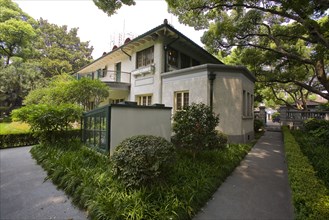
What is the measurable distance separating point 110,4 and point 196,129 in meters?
6.30

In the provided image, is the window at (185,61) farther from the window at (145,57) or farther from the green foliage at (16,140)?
the green foliage at (16,140)

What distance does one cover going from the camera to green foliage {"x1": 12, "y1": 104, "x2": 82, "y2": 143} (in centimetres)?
863

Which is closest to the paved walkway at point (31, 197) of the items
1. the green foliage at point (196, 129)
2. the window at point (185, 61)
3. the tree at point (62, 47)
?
the green foliage at point (196, 129)

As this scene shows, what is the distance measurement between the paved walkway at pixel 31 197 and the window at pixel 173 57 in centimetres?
1001

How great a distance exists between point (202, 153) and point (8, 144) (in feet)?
37.1

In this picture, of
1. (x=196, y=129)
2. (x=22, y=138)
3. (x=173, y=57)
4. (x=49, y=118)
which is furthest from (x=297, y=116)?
(x=22, y=138)

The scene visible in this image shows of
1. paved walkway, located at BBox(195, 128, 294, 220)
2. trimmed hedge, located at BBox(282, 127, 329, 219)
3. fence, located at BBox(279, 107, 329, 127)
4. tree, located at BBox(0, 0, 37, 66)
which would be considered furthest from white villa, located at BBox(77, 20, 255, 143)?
tree, located at BBox(0, 0, 37, 66)

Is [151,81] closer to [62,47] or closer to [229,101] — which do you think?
[229,101]

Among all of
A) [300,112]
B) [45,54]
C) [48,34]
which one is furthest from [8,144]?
[48,34]

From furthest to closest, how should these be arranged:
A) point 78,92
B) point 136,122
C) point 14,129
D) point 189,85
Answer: point 14,129, point 78,92, point 189,85, point 136,122

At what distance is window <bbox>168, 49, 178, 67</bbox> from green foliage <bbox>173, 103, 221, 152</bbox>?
7.15 m

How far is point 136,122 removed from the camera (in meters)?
6.94

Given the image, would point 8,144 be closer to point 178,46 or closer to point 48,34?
point 178,46

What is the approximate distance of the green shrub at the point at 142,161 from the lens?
423cm
